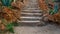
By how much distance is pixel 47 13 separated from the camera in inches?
189

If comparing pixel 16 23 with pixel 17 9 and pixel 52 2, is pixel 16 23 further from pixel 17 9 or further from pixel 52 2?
pixel 52 2

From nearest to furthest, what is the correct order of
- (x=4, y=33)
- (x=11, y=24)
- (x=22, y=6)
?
1. (x=4, y=33)
2. (x=11, y=24)
3. (x=22, y=6)

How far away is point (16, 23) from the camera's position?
14.9 feet

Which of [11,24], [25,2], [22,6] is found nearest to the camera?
[11,24]

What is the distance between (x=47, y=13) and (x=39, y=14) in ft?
0.81

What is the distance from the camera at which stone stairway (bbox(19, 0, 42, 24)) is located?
4676 mm

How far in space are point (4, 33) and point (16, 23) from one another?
0.55m

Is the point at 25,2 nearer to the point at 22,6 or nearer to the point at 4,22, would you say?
the point at 22,6

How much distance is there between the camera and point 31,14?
4.93 meters

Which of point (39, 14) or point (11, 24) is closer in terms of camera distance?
point (11, 24)

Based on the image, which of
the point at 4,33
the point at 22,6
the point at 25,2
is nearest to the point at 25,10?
the point at 22,6

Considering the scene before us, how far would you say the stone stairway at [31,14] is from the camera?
4676 millimetres

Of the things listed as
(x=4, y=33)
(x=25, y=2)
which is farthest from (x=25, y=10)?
(x=4, y=33)

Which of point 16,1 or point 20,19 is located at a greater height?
point 16,1
